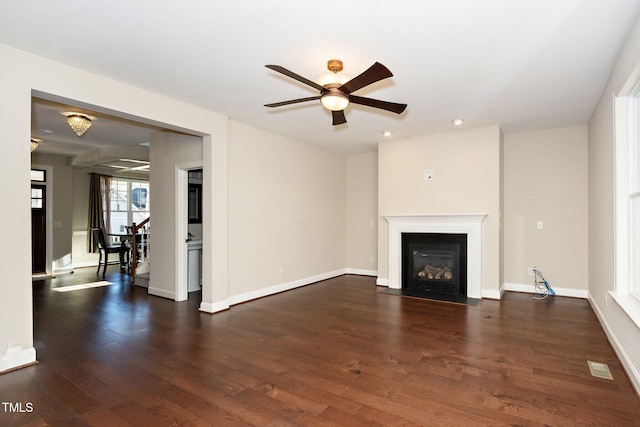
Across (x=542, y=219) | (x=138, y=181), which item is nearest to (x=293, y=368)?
(x=542, y=219)

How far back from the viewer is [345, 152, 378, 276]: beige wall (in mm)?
7062

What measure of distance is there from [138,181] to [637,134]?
421 inches

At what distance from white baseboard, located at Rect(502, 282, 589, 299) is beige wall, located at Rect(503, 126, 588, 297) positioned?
1 cm

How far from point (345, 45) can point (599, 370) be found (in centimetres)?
327

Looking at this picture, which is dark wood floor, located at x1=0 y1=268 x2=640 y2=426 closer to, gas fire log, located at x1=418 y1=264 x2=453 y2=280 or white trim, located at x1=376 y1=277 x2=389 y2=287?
gas fire log, located at x1=418 y1=264 x2=453 y2=280

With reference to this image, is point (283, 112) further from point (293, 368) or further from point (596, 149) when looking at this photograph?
point (596, 149)

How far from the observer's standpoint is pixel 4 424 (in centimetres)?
206

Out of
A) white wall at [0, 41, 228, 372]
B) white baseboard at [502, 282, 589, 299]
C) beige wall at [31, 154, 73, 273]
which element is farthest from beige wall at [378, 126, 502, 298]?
beige wall at [31, 154, 73, 273]

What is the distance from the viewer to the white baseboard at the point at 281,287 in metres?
4.94

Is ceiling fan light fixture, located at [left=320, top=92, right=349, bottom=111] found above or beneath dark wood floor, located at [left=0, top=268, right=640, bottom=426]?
above

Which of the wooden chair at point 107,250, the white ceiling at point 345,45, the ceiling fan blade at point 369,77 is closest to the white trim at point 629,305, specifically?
the white ceiling at point 345,45

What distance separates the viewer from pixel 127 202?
386 inches

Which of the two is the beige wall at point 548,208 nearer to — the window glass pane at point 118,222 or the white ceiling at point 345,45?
the white ceiling at point 345,45

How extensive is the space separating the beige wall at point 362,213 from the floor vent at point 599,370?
431 centimetres
